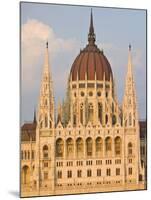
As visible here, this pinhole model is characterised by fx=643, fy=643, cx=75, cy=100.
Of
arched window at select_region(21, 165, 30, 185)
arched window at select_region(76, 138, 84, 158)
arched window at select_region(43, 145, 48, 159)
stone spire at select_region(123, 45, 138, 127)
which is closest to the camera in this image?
arched window at select_region(21, 165, 30, 185)

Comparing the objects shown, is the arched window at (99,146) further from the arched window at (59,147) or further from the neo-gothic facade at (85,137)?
the arched window at (59,147)

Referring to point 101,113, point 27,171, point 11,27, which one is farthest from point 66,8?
point 27,171

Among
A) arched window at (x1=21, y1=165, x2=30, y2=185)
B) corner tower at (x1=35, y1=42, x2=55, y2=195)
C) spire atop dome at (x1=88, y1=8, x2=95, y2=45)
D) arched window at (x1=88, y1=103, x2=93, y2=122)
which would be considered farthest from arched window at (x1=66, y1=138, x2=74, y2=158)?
spire atop dome at (x1=88, y1=8, x2=95, y2=45)

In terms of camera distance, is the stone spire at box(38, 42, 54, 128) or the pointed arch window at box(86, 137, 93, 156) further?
the pointed arch window at box(86, 137, 93, 156)

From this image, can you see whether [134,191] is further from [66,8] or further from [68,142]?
[66,8]

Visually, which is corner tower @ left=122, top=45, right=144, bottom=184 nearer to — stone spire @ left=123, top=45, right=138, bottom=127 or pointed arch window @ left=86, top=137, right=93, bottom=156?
stone spire @ left=123, top=45, right=138, bottom=127

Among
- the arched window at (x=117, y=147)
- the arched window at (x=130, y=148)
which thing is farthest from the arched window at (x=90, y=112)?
the arched window at (x=130, y=148)
